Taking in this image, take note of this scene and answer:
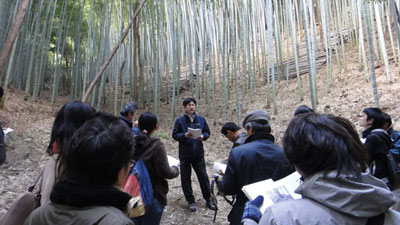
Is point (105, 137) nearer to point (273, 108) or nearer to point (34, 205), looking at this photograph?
point (34, 205)

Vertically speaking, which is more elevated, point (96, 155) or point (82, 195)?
point (96, 155)

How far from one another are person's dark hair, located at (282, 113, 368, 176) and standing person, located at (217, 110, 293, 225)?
61 centimetres

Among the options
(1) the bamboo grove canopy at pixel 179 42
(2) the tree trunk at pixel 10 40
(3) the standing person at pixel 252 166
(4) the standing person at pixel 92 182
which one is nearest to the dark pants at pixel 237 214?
(3) the standing person at pixel 252 166

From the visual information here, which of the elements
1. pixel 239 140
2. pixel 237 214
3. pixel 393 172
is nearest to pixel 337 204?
pixel 237 214

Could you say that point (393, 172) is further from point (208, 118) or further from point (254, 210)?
point (208, 118)

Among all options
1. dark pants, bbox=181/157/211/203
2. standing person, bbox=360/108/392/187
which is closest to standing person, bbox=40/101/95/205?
standing person, bbox=360/108/392/187

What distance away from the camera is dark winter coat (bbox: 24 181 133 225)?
2.19 ft

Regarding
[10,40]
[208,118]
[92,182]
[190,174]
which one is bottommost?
[190,174]

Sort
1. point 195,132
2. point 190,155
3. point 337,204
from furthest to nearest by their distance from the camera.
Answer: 1. point 190,155
2. point 195,132
3. point 337,204

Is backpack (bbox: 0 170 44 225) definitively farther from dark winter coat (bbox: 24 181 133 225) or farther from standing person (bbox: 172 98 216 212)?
standing person (bbox: 172 98 216 212)

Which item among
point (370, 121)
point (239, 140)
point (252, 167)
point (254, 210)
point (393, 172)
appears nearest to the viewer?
point (254, 210)

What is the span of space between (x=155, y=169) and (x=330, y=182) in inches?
48.6

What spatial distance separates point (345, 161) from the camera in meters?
0.72

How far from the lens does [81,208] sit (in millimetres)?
691
